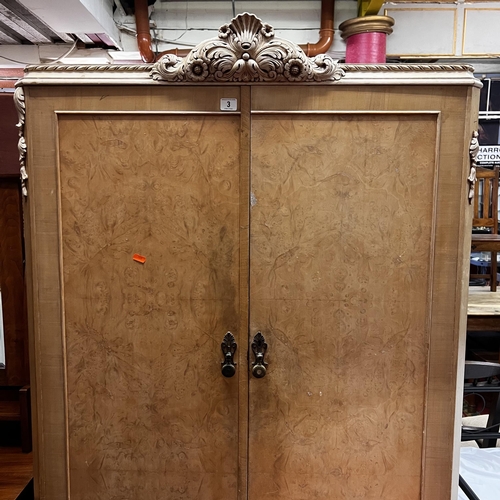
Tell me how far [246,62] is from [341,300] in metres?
0.82

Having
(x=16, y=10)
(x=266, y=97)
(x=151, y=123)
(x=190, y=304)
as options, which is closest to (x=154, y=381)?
(x=190, y=304)

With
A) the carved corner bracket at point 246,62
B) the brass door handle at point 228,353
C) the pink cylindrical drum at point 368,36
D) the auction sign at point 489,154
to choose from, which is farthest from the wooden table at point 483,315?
the carved corner bracket at point 246,62

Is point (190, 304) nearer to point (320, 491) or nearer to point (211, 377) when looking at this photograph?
point (211, 377)

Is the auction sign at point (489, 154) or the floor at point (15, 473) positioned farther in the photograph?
the auction sign at point (489, 154)

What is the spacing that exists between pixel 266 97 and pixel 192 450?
3.98ft

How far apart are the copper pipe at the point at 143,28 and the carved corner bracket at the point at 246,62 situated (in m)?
1.12

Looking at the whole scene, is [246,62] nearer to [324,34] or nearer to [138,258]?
[138,258]

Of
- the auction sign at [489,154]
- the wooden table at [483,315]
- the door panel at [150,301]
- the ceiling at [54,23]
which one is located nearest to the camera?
the door panel at [150,301]

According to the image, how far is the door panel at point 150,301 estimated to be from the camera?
1.34 metres

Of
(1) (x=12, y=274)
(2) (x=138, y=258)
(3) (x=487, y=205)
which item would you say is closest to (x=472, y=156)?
(2) (x=138, y=258)

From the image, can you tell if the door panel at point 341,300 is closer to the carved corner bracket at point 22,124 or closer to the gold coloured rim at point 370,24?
the carved corner bracket at point 22,124

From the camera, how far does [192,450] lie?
1.42 metres

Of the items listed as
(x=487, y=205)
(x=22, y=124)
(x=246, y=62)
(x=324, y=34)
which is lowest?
(x=487, y=205)

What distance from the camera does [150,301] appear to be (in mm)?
1387
